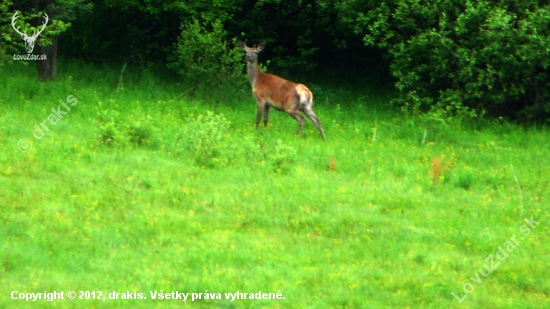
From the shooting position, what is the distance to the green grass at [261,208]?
8.26m

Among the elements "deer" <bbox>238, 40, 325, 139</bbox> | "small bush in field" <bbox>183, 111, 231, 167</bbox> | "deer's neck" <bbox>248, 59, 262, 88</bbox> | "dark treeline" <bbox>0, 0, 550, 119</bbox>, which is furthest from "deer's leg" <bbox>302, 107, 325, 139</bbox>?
"dark treeline" <bbox>0, 0, 550, 119</bbox>

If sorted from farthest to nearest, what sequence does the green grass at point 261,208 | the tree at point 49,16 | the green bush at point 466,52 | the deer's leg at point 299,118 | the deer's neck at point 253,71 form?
the tree at point 49,16, the green bush at point 466,52, the deer's neck at point 253,71, the deer's leg at point 299,118, the green grass at point 261,208

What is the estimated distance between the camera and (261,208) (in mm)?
10266

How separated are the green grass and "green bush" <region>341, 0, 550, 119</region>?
37.8 inches

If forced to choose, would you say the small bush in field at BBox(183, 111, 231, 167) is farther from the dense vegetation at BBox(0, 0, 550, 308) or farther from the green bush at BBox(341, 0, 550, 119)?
the green bush at BBox(341, 0, 550, 119)

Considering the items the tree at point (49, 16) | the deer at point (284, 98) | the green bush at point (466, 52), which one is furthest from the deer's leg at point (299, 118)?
the tree at point (49, 16)

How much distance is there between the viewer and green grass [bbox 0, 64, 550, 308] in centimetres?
826

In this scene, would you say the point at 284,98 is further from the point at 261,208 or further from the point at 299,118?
the point at 261,208

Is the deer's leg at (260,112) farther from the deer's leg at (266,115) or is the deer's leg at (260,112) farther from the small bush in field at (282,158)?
the small bush in field at (282,158)

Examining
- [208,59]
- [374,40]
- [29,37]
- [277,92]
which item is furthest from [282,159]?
[374,40]

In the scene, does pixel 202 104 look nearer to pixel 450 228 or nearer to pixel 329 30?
pixel 329 30

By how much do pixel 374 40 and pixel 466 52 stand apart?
2292mm

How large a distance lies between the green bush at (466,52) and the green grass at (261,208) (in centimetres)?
96

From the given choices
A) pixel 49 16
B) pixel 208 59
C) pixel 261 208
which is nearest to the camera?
pixel 261 208
